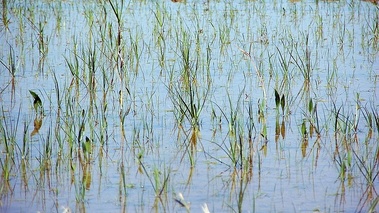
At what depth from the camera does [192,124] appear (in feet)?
17.7

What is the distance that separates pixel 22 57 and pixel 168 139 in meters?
3.08

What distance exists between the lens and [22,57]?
306 inches

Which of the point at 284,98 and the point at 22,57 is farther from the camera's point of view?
the point at 22,57

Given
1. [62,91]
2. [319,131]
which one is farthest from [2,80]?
[319,131]

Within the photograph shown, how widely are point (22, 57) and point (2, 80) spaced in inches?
35.6

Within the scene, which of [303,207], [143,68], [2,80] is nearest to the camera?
[303,207]

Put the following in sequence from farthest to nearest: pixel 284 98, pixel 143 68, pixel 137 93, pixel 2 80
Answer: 1. pixel 143 68
2. pixel 2 80
3. pixel 137 93
4. pixel 284 98

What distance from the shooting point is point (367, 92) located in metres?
6.44

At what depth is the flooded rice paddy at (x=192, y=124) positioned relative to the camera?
4172 mm

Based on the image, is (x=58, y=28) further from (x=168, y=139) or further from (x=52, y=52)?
(x=168, y=139)

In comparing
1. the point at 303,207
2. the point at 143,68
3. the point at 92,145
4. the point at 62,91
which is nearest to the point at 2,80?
the point at 62,91

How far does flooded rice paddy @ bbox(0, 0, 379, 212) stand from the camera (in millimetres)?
4172

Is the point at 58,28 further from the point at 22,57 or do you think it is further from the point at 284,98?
the point at 284,98

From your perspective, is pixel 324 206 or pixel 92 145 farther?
pixel 92 145
